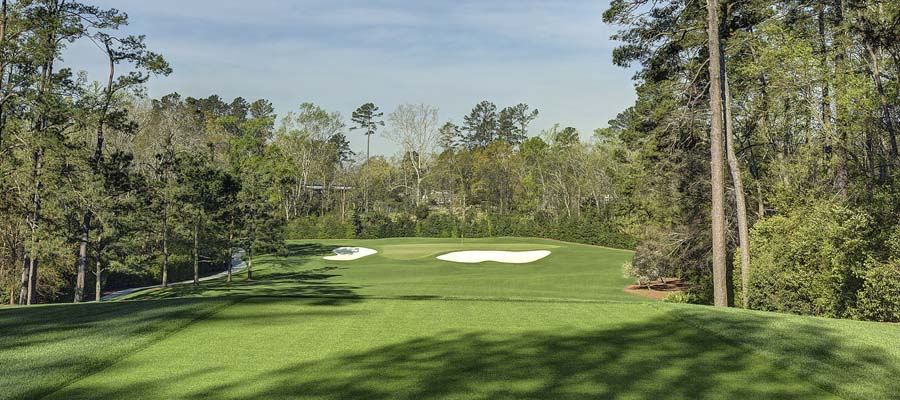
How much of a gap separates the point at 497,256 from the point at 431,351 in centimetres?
3686

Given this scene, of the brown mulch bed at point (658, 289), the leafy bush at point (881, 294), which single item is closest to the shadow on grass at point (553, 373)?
the leafy bush at point (881, 294)

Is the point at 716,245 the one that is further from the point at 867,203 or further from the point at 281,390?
the point at 281,390

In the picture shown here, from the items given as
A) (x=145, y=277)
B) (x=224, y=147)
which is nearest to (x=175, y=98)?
(x=224, y=147)

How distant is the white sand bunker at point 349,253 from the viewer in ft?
157

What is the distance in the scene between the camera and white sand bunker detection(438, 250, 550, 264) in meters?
42.6

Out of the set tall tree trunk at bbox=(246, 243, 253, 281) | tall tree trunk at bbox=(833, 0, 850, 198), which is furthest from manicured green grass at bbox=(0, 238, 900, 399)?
tall tree trunk at bbox=(246, 243, 253, 281)

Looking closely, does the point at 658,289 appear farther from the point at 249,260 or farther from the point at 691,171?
the point at 249,260

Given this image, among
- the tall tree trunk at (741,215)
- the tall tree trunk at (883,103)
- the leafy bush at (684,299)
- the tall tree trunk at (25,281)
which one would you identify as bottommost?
the leafy bush at (684,299)

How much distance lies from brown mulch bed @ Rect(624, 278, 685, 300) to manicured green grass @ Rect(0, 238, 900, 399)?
53.3 feet

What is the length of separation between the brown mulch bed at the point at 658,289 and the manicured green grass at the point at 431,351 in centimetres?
1626

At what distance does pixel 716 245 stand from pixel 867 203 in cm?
391

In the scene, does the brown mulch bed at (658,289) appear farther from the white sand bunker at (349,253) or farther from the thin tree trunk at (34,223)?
the thin tree trunk at (34,223)

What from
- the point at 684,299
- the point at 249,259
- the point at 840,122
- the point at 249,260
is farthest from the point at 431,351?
the point at 249,260

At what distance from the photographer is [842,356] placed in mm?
7590
